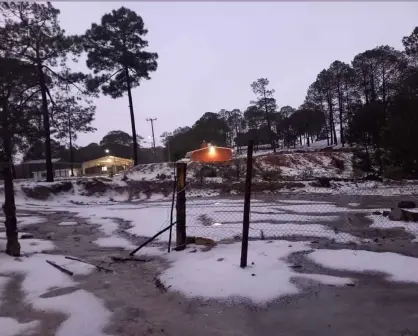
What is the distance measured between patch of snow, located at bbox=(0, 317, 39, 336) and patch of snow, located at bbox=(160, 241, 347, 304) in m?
1.91

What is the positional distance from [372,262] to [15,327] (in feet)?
16.8

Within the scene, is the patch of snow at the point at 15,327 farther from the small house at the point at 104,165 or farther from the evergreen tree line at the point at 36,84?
the small house at the point at 104,165

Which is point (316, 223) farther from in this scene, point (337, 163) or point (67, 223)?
point (337, 163)

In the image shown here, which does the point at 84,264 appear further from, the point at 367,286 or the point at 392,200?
the point at 392,200

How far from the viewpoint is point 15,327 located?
4398mm

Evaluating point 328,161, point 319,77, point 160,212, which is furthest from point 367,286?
point 319,77

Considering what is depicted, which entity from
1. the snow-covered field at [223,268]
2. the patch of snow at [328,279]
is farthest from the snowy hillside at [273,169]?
the patch of snow at [328,279]

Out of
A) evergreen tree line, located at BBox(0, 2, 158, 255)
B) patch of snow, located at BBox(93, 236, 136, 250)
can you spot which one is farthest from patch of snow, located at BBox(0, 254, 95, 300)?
evergreen tree line, located at BBox(0, 2, 158, 255)

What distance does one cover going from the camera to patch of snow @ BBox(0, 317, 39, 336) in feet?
13.9

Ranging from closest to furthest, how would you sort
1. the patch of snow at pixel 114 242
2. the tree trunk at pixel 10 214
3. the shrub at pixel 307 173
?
the tree trunk at pixel 10 214 < the patch of snow at pixel 114 242 < the shrub at pixel 307 173

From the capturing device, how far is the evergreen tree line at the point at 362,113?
62.3ft

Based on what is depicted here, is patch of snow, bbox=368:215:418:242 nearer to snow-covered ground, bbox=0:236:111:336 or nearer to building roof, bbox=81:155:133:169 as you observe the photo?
snow-covered ground, bbox=0:236:111:336

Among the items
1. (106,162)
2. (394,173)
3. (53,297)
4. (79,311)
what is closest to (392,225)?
(79,311)

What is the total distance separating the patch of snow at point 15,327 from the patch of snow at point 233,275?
1907 millimetres
